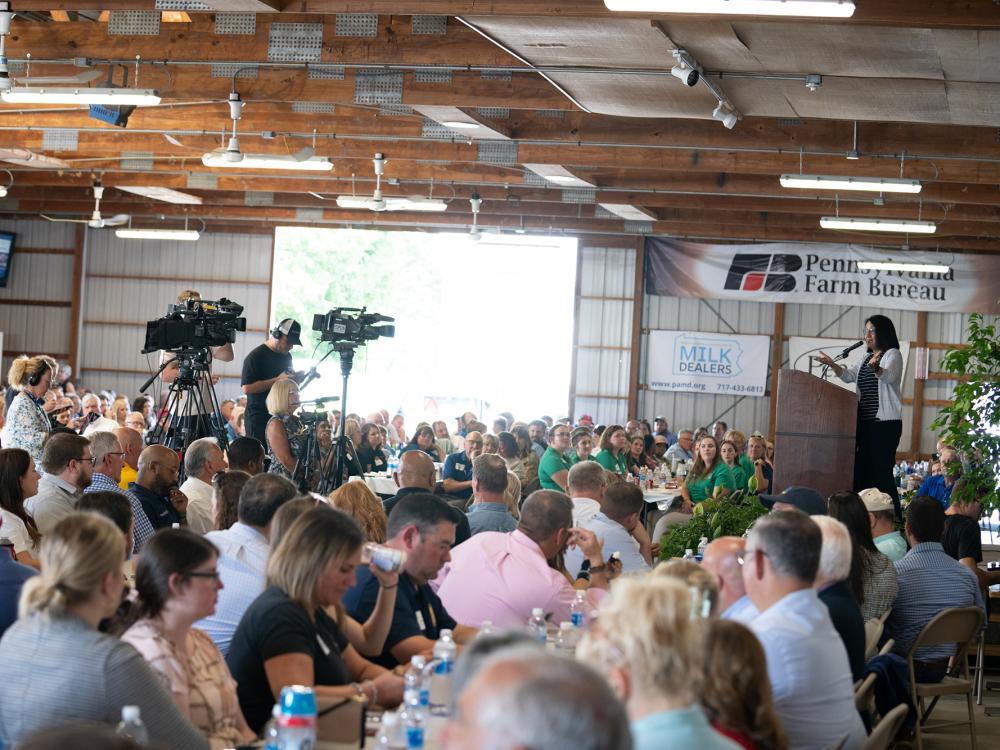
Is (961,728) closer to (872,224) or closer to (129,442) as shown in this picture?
(129,442)

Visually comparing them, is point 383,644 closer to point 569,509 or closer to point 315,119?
point 569,509

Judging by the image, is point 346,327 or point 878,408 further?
point 346,327

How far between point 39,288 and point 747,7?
19.2 metres

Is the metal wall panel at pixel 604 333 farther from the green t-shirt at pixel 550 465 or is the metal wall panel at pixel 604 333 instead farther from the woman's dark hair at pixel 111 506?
the woman's dark hair at pixel 111 506

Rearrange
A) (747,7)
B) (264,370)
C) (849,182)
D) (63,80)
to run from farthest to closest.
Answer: (849,182) → (264,370) → (63,80) → (747,7)

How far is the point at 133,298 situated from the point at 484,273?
35.2 ft

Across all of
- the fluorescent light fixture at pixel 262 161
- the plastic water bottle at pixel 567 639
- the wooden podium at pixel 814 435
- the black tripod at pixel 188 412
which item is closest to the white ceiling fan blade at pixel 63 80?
the fluorescent light fixture at pixel 262 161

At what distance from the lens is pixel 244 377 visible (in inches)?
356

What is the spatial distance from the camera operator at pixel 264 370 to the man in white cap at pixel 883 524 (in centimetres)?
419

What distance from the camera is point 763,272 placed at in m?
19.0

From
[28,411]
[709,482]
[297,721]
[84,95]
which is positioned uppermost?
[84,95]

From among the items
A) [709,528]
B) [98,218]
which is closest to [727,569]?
[709,528]

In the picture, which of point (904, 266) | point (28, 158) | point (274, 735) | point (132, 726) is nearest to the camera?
point (132, 726)

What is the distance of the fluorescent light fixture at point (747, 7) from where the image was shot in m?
5.12
